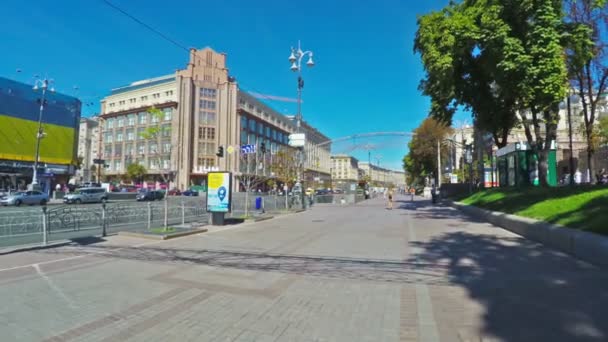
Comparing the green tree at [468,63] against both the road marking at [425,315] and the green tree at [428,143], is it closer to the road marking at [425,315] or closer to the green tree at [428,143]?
the road marking at [425,315]

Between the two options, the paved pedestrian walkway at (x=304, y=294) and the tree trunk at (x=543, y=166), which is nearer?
the paved pedestrian walkway at (x=304, y=294)

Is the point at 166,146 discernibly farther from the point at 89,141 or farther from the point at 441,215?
the point at 441,215

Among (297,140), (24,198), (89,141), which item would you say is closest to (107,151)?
(89,141)

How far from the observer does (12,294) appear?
5.66 metres

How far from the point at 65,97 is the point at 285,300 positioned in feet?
193

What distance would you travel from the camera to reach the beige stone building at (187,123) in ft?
249

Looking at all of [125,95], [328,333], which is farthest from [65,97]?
[328,333]

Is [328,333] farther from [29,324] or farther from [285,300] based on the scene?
[29,324]

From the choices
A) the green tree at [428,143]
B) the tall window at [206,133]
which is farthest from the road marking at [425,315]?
the tall window at [206,133]

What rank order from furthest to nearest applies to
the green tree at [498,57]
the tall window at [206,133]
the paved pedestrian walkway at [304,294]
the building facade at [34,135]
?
the tall window at [206,133]
the building facade at [34,135]
the green tree at [498,57]
the paved pedestrian walkway at [304,294]

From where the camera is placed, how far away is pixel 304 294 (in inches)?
223

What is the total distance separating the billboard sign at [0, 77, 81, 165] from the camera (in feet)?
146

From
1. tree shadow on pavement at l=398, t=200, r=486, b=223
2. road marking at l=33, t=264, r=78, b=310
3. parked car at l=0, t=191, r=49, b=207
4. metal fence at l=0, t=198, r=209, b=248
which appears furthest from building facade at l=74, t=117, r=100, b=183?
road marking at l=33, t=264, r=78, b=310

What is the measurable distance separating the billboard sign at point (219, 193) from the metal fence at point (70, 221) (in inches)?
50.6
